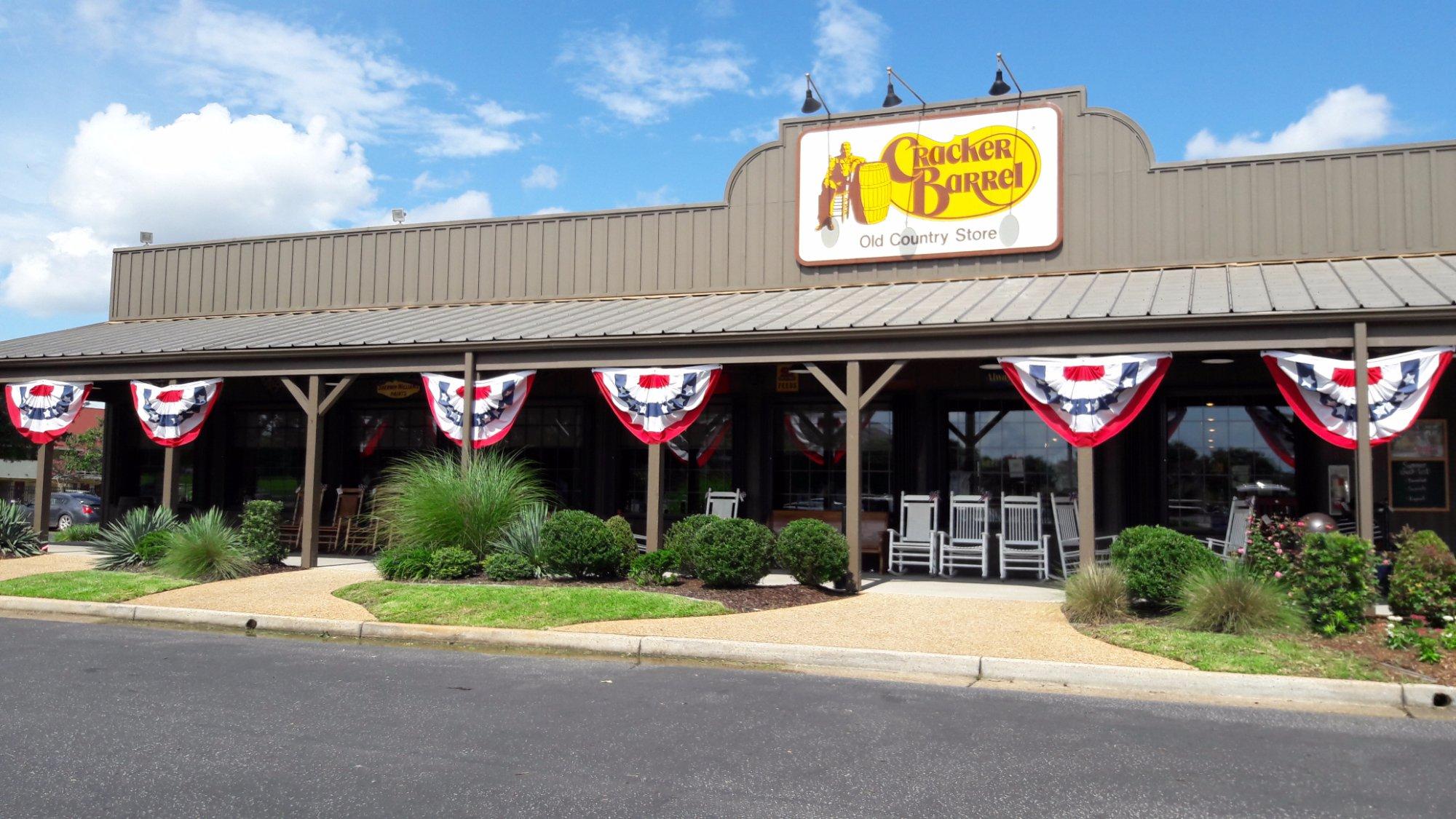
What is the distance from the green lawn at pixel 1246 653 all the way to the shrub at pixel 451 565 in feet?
21.7

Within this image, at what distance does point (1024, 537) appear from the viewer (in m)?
13.2

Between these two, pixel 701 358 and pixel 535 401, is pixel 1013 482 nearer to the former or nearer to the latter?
pixel 701 358

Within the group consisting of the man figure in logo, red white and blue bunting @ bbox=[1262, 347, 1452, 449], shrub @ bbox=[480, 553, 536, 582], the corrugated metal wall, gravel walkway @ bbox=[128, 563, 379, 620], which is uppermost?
the man figure in logo

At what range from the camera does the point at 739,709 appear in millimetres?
6359

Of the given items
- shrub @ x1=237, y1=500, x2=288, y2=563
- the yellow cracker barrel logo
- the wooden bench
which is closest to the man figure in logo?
the yellow cracker barrel logo

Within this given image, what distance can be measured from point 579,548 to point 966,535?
5134mm

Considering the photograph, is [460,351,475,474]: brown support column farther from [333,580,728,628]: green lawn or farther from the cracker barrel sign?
the cracker barrel sign

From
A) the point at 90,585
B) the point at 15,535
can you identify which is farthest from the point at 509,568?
the point at 15,535

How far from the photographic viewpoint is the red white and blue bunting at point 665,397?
1253 centimetres

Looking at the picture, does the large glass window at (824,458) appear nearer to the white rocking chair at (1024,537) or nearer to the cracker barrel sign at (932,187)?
the white rocking chair at (1024,537)

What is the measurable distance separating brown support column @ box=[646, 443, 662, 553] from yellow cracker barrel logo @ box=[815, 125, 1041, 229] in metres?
4.83

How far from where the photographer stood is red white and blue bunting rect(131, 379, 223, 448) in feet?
48.4

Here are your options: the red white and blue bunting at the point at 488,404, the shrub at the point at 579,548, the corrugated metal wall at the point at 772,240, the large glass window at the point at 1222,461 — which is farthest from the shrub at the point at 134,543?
the large glass window at the point at 1222,461

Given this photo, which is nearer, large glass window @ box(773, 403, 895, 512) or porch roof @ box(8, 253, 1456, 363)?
porch roof @ box(8, 253, 1456, 363)
